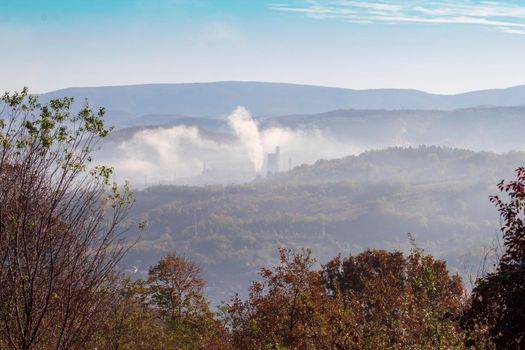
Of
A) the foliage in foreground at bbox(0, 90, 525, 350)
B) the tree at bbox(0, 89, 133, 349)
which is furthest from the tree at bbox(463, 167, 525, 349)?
the tree at bbox(0, 89, 133, 349)

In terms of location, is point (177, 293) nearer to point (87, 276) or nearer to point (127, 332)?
point (127, 332)

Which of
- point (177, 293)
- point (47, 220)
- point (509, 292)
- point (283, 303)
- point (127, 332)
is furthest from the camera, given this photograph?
point (177, 293)

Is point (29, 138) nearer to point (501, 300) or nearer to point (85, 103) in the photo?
point (85, 103)

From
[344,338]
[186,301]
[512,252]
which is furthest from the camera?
[186,301]

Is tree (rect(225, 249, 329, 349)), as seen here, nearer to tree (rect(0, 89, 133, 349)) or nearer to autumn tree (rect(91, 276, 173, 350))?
autumn tree (rect(91, 276, 173, 350))

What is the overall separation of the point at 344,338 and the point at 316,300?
9659 mm

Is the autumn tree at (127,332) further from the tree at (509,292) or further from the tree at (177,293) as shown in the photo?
the tree at (509,292)

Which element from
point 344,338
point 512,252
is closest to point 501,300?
point 512,252

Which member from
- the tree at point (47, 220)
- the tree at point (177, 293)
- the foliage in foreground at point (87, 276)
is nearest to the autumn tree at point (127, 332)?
the tree at point (177, 293)

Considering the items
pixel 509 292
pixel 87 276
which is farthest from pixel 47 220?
pixel 509 292

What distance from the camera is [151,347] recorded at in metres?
33.6

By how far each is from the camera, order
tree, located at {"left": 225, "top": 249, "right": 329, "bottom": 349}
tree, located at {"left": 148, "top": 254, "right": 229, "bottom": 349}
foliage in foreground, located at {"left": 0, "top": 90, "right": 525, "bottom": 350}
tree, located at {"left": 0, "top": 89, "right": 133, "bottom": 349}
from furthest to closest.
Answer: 1. tree, located at {"left": 148, "top": 254, "right": 229, "bottom": 349}
2. tree, located at {"left": 225, "top": 249, "right": 329, "bottom": 349}
3. tree, located at {"left": 0, "top": 89, "right": 133, "bottom": 349}
4. foliage in foreground, located at {"left": 0, "top": 90, "right": 525, "bottom": 350}

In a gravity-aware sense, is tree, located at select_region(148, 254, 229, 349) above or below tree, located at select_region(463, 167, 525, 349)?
below

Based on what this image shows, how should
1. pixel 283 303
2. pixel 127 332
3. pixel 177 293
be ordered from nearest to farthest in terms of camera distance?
pixel 283 303 → pixel 127 332 → pixel 177 293
